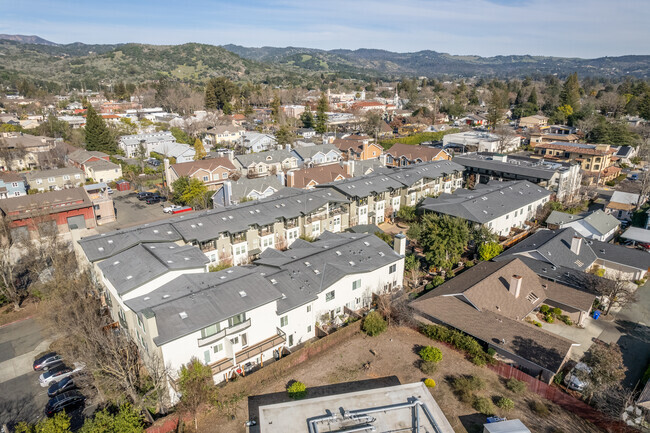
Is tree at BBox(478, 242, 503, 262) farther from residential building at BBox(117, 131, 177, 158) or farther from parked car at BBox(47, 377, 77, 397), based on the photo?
residential building at BBox(117, 131, 177, 158)

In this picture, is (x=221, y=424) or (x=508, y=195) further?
(x=508, y=195)

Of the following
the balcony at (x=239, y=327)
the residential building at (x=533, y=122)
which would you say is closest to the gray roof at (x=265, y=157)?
the balcony at (x=239, y=327)

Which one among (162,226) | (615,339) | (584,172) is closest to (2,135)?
(162,226)

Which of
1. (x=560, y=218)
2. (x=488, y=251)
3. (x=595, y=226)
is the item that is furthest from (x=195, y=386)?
(x=560, y=218)

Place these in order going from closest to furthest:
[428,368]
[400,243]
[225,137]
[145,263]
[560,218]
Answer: [428,368], [145,263], [400,243], [560,218], [225,137]

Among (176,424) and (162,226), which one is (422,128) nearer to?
(162,226)

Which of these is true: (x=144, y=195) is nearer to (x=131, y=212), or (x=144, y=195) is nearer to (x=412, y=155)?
(x=131, y=212)
